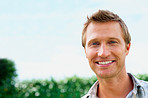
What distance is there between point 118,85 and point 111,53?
0.46 meters

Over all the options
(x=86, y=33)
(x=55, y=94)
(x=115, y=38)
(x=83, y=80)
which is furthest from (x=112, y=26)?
(x=83, y=80)

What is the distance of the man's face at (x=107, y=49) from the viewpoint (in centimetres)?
274

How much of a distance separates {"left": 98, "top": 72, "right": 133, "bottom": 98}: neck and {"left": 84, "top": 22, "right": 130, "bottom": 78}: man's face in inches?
4.6

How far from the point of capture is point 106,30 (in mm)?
2742

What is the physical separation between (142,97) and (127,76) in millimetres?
334

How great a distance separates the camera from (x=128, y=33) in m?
2.97

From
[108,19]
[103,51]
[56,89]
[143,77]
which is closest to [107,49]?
[103,51]

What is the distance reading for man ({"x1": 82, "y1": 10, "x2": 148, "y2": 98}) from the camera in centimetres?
275

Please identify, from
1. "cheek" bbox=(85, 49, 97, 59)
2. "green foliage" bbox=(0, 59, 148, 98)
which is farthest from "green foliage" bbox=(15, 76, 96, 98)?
"cheek" bbox=(85, 49, 97, 59)

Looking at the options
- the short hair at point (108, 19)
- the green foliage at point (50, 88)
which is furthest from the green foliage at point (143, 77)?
the short hair at point (108, 19)

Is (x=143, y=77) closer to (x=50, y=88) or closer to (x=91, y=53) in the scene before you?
(x=50, y=88)

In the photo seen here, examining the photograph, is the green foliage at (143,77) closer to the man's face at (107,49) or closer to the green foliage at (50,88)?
the green foliage at (50,88)

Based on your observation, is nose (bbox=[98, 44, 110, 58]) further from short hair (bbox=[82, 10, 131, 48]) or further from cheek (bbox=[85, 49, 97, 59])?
short hair (bbox=[82, 10, 131, 48])

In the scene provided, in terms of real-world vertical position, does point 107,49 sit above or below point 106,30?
below
